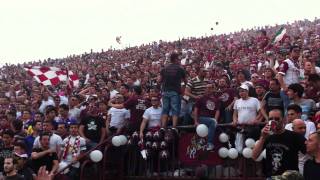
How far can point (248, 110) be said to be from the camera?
10.5 m

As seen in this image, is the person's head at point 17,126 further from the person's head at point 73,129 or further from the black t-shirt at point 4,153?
the black t-shirt at point 4,153

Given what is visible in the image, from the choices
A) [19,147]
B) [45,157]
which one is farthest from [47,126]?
[19,147]

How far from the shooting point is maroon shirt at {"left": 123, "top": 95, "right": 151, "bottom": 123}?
11.9 m

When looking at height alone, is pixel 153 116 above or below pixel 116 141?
above

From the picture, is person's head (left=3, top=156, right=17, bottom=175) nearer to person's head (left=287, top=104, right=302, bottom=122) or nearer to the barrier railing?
the barrier railing

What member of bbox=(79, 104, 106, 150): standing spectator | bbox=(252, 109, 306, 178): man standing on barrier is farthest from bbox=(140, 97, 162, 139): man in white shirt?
bbox=(252, 109, 306, 178): man standing on barrier

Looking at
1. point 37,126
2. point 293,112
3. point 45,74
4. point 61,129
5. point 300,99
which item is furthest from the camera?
point 45,74

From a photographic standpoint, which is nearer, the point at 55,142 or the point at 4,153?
the point at 4,153

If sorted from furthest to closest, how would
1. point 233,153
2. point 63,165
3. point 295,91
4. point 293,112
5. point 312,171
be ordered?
point 63,165
point 233,153
point 295,91
point 293,112
point 312,171

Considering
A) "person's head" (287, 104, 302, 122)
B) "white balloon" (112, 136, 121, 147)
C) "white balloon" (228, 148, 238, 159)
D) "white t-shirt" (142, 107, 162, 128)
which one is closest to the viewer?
"person's head" (287, 104, 302, 122)

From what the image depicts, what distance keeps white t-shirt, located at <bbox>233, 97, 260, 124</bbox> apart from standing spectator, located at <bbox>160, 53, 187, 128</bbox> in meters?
1.35

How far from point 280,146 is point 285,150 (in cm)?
7

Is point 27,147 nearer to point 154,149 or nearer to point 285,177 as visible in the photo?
point 154,149

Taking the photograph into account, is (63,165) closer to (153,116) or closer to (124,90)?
(153,116)
